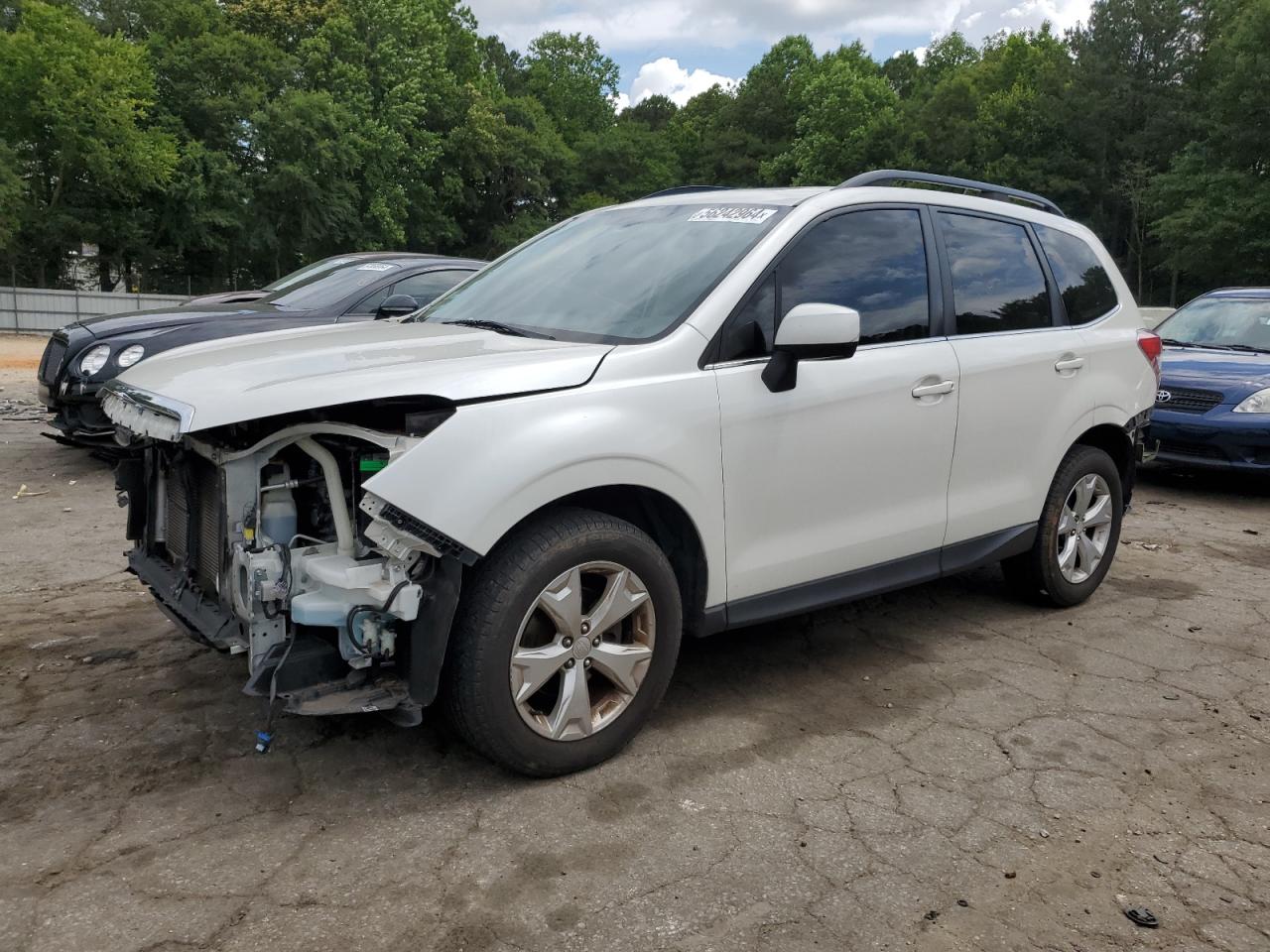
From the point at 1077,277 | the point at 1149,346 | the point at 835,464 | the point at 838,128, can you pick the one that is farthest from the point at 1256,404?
the point at 838,128

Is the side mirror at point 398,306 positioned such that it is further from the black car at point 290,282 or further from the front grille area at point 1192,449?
the front grille area at point 1192,449

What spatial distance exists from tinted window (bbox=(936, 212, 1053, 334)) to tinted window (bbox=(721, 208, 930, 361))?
0.24 metres

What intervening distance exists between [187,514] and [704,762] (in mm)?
1883

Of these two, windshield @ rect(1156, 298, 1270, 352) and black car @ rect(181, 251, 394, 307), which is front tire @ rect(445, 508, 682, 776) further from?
windshield @ rect(1156, 298, 1270, 352)

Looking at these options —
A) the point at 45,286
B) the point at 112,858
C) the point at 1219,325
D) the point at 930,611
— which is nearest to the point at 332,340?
the point at 112,858

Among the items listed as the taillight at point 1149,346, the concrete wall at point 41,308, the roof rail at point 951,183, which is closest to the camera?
the roof rail at point 951,183

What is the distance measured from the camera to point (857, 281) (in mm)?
4004

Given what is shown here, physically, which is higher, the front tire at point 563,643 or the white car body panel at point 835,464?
the white car body panel at point 835,464

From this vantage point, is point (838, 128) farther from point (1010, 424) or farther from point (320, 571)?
point (320, 571)

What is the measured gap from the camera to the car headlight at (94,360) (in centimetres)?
721

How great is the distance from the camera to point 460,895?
105 inches

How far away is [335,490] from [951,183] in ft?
9.81

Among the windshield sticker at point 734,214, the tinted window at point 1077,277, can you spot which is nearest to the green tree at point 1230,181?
the tinted window at point 1077,277

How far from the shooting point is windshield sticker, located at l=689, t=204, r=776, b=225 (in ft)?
12.8
